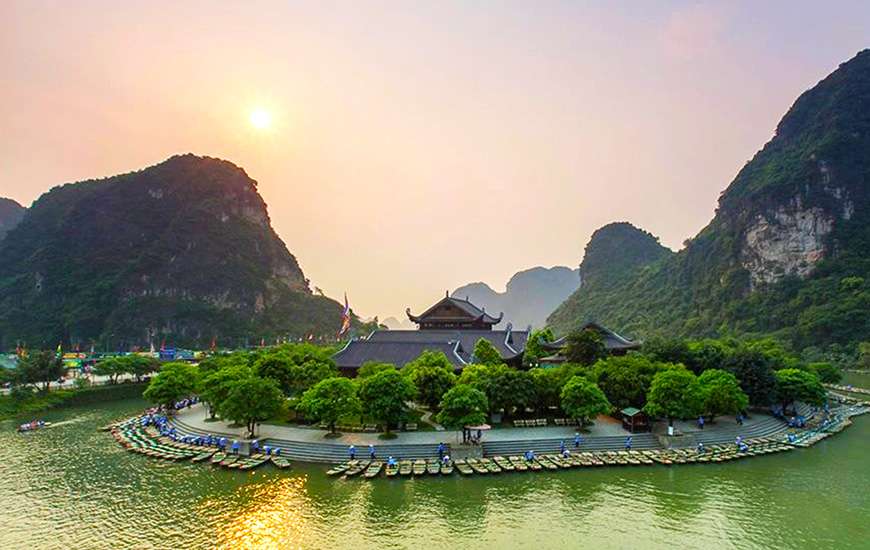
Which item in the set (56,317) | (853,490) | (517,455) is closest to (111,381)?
(517,455)

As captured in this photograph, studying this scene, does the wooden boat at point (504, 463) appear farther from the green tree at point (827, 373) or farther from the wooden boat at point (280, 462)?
the green tree at point (827, 373)

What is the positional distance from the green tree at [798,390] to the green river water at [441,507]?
869 centimetres

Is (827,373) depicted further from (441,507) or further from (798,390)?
(441,507)

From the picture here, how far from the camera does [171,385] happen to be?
1640 inches

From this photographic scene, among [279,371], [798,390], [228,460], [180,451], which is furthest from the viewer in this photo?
[279,371]

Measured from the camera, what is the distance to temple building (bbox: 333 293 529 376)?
154 feet

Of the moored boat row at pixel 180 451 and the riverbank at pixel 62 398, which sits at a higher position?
the riverbank at pixel 62 398

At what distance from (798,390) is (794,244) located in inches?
3892

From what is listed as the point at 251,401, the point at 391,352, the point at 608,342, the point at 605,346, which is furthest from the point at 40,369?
the point at 608,342

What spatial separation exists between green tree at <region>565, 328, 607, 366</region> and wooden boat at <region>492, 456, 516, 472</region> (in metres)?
18.8

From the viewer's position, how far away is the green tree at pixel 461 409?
1195 inches

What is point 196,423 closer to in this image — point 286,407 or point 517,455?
point 286,407

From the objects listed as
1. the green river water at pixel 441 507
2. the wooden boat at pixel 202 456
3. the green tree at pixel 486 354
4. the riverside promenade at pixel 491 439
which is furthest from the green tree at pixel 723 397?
the wooden boat at pixel 202 456

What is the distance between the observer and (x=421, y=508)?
23.0 m
